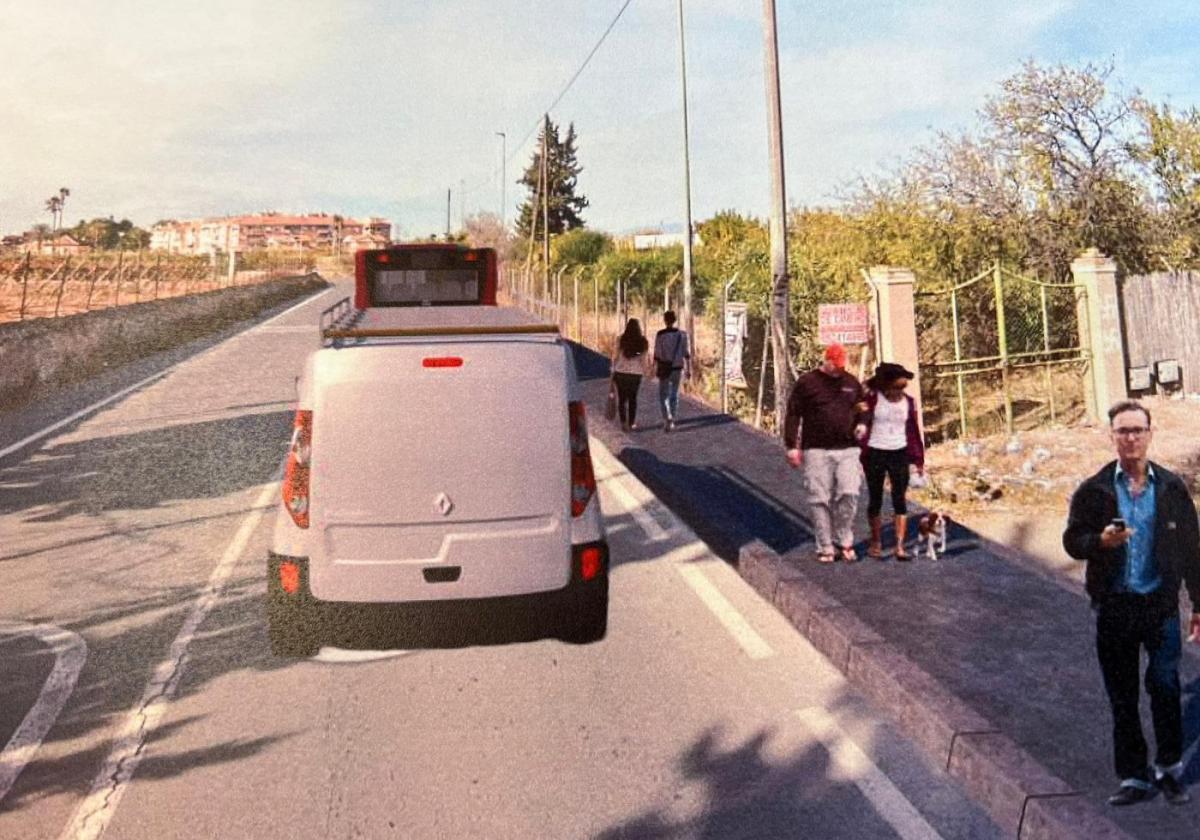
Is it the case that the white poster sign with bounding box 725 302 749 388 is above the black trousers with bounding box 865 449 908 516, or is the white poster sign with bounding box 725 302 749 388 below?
above

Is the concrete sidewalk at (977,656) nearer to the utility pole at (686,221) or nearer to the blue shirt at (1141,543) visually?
the blue shirt at (1141,543)

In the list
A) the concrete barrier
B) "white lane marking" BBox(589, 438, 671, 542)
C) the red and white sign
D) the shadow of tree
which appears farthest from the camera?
the concrete barrier

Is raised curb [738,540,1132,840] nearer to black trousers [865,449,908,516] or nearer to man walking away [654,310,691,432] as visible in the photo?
black trousers [865,449,908,516]

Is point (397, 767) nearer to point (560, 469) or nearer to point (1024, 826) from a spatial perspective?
point (560, 469)

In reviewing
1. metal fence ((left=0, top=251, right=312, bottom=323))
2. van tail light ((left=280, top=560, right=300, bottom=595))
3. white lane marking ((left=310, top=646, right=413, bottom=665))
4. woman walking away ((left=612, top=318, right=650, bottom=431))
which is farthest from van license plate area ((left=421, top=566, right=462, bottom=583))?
metal fence ((left=0, top=251, right=312, bottom=323))

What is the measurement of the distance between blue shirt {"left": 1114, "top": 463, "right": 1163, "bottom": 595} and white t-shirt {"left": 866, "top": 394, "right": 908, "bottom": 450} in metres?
3.23

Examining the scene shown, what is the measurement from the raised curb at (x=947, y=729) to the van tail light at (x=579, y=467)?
1.63m

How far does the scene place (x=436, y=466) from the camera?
4.76 meters

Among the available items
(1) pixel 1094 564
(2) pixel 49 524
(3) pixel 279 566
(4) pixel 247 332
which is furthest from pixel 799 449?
(4) pixel 247 332

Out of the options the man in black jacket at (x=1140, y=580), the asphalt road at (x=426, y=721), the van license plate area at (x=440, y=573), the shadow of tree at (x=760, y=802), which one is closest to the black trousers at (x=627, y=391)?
the asphalt road at (x=426, y=721)

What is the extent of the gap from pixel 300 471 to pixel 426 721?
1361 millimetres

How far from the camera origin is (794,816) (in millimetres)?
3721

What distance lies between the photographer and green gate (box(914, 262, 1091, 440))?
1434cm

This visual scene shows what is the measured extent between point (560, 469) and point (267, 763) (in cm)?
189
